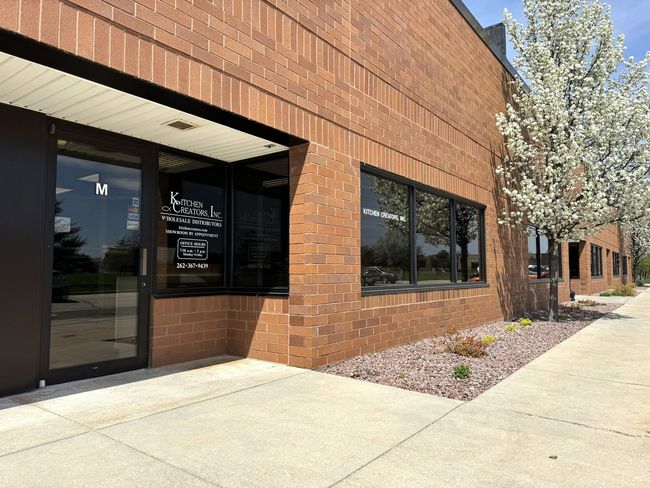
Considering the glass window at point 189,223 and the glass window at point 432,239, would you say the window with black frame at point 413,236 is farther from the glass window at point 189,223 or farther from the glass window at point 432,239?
the glass window at point 189,223

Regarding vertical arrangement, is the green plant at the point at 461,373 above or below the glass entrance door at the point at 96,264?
below

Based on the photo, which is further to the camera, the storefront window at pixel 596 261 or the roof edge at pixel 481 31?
the storefront window at pixel 596 261

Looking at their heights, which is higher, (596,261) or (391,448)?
(596,261)

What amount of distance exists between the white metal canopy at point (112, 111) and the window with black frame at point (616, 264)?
35945 millimetres

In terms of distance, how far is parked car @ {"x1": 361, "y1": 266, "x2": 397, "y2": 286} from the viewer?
7.54m

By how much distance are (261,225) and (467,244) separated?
576 centimetres

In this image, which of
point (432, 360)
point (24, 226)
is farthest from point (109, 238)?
point (432, 360)

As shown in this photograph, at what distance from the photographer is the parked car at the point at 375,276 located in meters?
7.54

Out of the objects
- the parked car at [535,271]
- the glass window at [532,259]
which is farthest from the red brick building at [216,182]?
the parked car at [535,271]

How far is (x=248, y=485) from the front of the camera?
3084 millimetres

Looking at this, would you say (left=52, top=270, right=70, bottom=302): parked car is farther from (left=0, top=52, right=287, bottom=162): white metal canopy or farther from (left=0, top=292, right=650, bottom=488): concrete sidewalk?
(left=0, top=52, right=287, bottom=162): white metal canopy

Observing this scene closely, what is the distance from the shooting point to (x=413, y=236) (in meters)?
8.89

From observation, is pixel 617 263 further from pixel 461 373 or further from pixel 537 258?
pixel 461 373

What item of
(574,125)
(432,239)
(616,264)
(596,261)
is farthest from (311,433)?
(616,264)
